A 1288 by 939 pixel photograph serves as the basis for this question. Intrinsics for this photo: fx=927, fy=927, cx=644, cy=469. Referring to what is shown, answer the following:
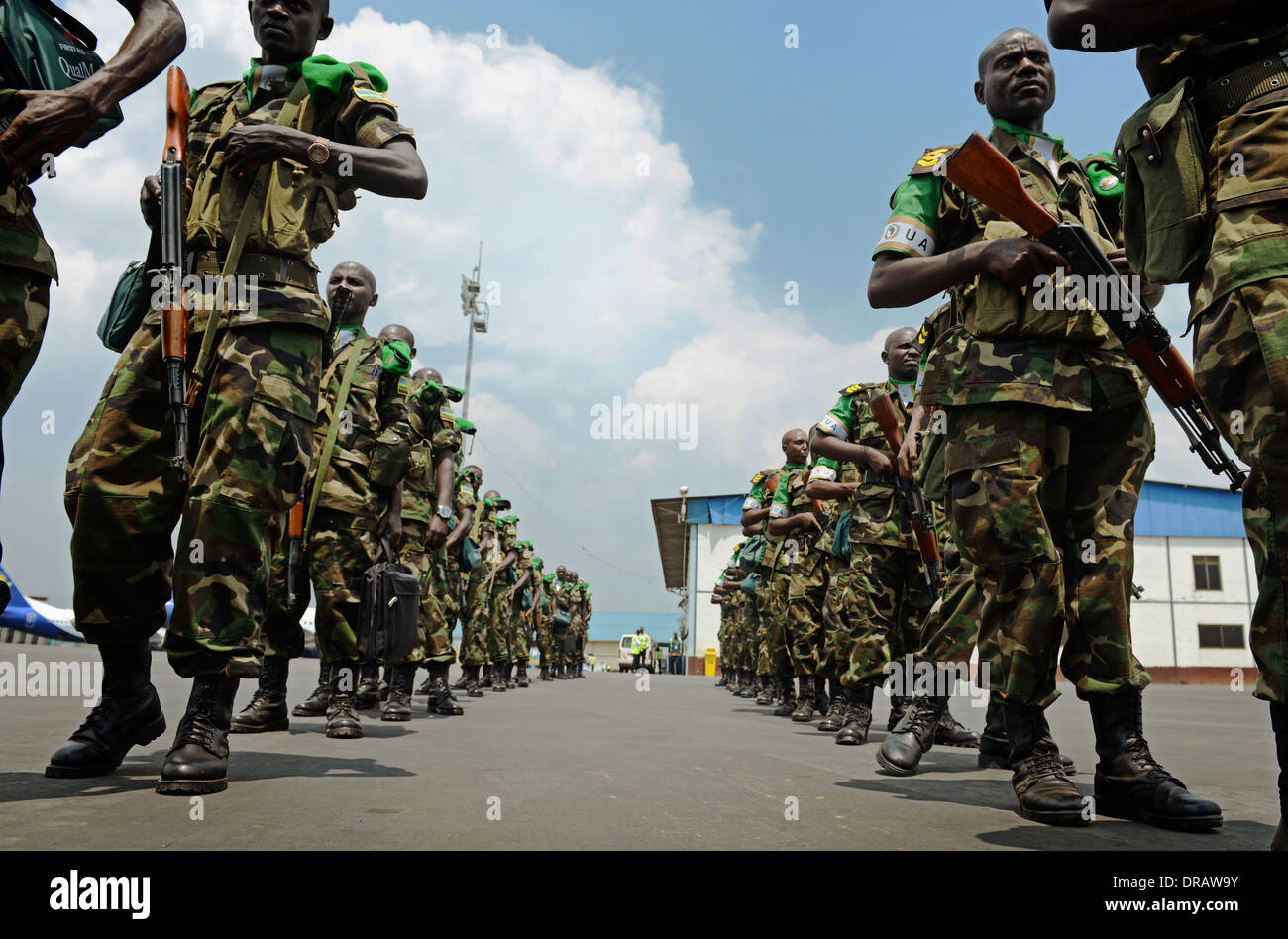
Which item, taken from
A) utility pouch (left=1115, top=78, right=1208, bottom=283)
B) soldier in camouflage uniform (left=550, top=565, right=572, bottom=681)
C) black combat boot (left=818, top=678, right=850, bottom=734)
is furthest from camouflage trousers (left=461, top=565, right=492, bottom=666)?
soldier in camouflage uniform (left=550, top=565, right=572, bottom=681)

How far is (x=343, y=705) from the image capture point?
4.94 m

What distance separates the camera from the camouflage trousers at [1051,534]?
2.80m

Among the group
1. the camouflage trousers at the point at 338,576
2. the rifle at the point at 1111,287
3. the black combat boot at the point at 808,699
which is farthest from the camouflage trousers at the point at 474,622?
the rifle at the point at 1111,287

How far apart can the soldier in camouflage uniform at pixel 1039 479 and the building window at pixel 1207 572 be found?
Answer: 3440cm

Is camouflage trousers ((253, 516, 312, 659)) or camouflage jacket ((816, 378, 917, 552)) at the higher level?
camouflage jacket ((816, 378, 917, 552))

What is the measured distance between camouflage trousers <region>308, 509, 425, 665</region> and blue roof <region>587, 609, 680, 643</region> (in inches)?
2964

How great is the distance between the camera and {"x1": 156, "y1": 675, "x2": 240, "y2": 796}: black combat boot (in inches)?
100

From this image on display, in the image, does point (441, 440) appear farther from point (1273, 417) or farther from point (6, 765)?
point (1273, 417)

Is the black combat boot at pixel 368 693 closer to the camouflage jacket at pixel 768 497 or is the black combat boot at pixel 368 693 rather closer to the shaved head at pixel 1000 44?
the camouflage jacket at pixel 768 497

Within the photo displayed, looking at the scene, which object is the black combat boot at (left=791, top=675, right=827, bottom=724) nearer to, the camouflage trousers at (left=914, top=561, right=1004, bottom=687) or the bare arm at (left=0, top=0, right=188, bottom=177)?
the camouflage trousers at (left=914, top=561, right=1004, bottom=687)
